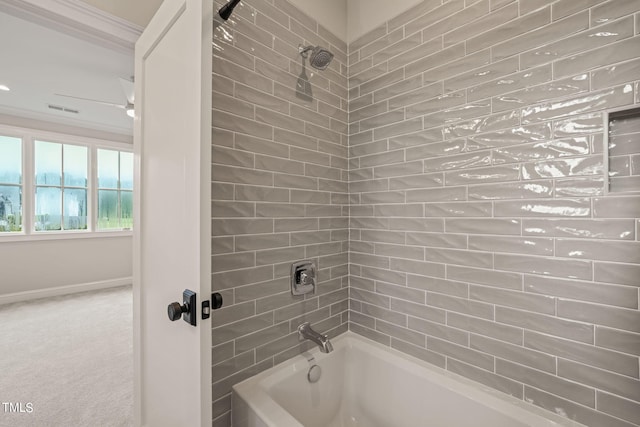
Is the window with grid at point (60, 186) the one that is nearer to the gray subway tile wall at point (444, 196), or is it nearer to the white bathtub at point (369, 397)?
the gray subway tile wall at point (444, 196)

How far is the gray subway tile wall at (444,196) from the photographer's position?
921mm

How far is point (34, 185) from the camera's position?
3861mm

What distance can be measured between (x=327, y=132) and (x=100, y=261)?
4.74m

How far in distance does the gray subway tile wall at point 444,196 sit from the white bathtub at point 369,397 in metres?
0.06

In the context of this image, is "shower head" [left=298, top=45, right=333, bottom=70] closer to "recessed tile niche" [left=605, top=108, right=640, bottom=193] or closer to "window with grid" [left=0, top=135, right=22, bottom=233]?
"recessed tile niche" [left=605, top=108, right=640, bottom=193]

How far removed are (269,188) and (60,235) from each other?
181 inches

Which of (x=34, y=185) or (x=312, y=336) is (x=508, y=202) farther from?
(x=34, y=185)

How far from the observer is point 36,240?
12.5 feet

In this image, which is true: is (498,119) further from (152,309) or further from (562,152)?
(152,309)

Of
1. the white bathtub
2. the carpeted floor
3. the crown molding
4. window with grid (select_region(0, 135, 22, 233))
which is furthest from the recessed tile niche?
window with grid (select_region(0, 135, 22, 233))

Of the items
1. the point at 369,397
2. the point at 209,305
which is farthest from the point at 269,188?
the point at 369,397

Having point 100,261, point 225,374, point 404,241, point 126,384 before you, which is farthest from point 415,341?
point 100,261

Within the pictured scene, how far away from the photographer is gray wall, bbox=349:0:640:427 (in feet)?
2.97

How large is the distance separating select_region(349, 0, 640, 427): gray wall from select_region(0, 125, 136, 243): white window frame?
4.83 metres
